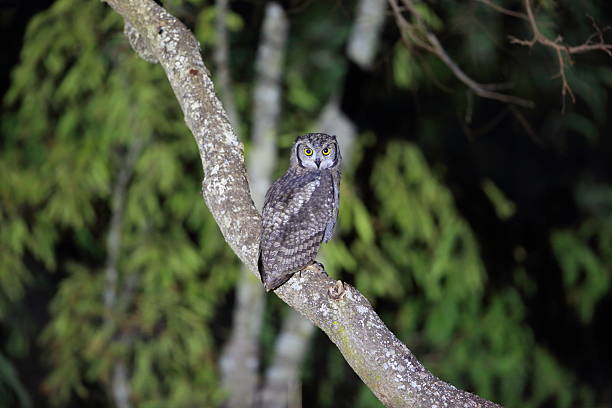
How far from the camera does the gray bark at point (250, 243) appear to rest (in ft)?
4.41

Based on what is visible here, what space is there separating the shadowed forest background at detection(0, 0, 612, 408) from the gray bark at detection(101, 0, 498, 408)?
1.41 metres

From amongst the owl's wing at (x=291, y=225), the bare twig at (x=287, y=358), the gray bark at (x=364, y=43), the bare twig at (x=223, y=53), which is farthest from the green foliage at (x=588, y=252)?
the owl's wing at (x=291, y=225)

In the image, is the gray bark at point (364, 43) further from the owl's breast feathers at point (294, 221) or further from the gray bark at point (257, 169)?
the owl's breast feathers at point (294, 221)

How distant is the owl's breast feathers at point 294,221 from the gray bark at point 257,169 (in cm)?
100

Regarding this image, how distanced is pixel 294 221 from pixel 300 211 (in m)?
0.06

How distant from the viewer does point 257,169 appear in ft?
11.0

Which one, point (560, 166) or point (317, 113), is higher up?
point (317, 113)

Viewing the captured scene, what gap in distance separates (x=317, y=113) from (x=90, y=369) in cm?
180

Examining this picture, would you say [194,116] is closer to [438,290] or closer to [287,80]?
[287,80]

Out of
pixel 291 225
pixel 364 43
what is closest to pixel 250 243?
pixel 291 225

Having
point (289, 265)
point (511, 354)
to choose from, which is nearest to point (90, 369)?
point (511, 354)

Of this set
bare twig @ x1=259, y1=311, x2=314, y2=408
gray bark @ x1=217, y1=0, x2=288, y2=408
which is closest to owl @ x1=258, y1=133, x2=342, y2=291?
gray bark @ x1=217, y1=0, x2=288, y2=408

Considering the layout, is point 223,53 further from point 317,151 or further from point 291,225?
point 291,225

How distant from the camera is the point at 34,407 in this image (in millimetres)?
4547
